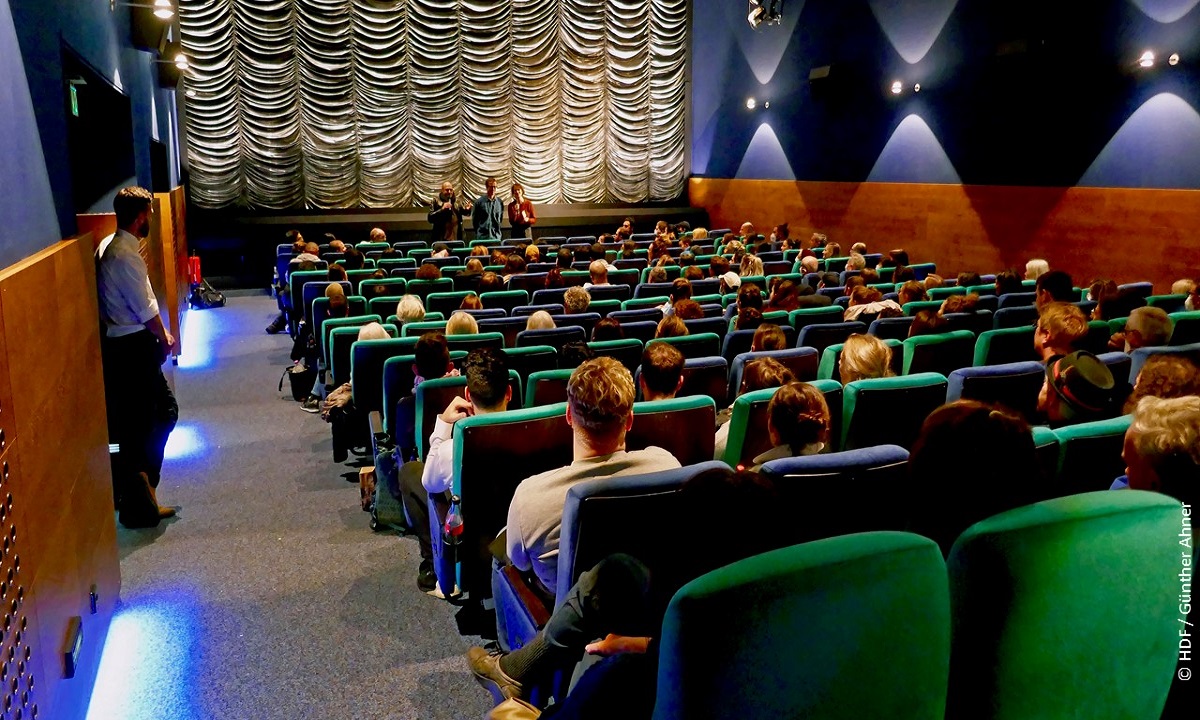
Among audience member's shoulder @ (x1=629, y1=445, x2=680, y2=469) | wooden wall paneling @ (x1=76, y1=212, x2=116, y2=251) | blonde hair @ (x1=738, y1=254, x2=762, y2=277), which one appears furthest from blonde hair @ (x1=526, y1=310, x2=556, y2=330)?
blonde hair @ (x1=738, y1=254, x2=762, y2=277)

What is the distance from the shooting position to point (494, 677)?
231cm

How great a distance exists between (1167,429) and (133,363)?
3920mm

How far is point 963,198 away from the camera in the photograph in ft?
33.8

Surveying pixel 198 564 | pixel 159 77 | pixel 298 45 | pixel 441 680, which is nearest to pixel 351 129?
pixel 298 45

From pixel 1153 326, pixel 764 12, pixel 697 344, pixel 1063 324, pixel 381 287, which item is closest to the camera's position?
pixel 1063 324

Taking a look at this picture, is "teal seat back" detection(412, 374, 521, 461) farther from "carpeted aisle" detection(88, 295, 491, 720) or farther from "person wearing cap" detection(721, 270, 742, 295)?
"person wearing cap" detection(721, 270, 742, 295)

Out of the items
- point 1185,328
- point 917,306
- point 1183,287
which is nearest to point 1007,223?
point 1183,287

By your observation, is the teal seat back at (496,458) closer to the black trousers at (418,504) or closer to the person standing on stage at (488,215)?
the black trousers at (418,504)

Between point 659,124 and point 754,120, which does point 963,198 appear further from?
point 659,124

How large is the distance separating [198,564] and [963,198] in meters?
9.21

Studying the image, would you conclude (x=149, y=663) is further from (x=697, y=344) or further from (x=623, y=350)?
(x=697, y=344)

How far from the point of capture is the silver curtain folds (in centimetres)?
1434

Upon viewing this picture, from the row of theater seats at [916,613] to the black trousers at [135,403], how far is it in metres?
2.91

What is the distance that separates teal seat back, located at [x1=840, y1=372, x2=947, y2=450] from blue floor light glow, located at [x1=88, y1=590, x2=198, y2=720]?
7.52 ft
